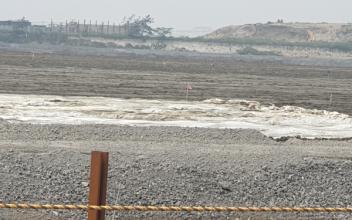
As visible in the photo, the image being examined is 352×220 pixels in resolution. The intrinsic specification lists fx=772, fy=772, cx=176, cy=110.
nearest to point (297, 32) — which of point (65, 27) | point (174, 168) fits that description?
point (65, 27)

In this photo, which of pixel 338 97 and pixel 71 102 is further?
pixel 338 97

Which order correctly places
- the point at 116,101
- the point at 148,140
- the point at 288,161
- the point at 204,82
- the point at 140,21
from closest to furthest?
the point at 288,161, the point at 148,140, the point at 116,101, the point at 204,82, the point at 140,21

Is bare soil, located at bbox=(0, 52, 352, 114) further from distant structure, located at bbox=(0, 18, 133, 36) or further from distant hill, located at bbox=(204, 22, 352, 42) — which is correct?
distant hill, located at bbox=(204, 22, 352, 42)

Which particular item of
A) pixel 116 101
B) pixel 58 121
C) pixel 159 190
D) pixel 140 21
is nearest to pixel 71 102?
→ pixel 116 101

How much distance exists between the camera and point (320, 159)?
16.9 meters

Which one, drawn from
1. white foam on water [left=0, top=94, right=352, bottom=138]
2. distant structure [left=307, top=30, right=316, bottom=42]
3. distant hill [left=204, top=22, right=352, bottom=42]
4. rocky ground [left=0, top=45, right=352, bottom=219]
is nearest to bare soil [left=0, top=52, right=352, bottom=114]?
white foam on water [left=0, top=94, right=352, bottom=138]

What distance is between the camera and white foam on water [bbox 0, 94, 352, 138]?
23.3 metres

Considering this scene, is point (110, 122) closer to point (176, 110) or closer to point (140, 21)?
point (176, 110)

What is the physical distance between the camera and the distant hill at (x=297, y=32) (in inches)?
6757

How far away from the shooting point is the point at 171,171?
1392 cm

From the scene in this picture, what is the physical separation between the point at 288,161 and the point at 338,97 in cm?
2323

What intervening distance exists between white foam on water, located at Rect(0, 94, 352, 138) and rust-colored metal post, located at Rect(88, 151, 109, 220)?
623 inches

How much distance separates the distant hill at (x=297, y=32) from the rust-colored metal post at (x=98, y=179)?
535 feet

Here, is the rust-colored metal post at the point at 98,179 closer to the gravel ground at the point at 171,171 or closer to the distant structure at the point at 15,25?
the gravel ground at the point at 171,171
